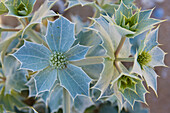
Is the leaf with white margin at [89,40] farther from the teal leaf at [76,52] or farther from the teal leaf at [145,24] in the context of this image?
the teal leaf at [145,24]

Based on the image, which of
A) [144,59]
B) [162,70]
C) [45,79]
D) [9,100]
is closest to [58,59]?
[45,79]

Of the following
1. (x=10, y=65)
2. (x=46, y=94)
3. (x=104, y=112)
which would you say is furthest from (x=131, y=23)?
(x=104, y=112)

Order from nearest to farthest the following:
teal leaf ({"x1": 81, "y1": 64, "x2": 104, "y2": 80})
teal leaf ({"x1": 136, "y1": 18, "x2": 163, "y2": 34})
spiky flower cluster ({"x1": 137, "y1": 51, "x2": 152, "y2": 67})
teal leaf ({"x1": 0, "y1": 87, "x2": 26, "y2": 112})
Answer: teal leaf ({"x1": 136, "y1": 18, "x2": 163, "y2": 34}) < spiky flower cluster ({"x1": 137, "y1": 51, "x2": 152, "y2": 67}) < teal leaf ({"x1": 81, "y1": 64, "x2": 104, "y2": 80}) < teal leaf ({"x1": 0, "y1": 87, "x2": 26, "y2": 112})

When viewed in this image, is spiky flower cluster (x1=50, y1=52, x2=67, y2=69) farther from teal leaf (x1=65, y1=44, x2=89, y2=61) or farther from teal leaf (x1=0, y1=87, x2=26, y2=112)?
teal leaf (x1=0, y1=87, x2=26, y2=112)

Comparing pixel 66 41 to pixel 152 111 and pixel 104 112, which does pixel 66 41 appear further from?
pixel 152 111

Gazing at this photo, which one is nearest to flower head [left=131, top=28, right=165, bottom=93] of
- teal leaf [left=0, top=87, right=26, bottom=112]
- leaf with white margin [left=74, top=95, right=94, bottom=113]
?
leaf with white margin [left=74, top=95, right=94, bottom=113]

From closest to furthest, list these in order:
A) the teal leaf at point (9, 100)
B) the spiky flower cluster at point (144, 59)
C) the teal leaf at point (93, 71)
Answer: the spiky flower cluster at point (144, 59) → the teal leaf at point (93, 71) → the teal leaf at point (9, 100)

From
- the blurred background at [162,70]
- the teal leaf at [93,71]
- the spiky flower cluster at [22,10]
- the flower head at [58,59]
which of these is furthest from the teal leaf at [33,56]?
the blurred background at [162,70]

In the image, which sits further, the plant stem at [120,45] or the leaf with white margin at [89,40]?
the leaf with white margin at [89,40]

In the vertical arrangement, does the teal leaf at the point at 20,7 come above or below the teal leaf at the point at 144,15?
above
